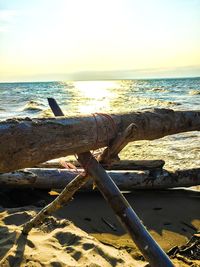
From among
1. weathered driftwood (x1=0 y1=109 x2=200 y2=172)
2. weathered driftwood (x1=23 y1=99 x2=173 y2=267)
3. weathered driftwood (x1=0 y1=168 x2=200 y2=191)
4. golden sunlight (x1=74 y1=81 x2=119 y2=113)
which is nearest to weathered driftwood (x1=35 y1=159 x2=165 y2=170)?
weathered driftwood (x1=0 y1=168 x2=200 y2=191)

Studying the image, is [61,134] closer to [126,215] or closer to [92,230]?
[126,215]

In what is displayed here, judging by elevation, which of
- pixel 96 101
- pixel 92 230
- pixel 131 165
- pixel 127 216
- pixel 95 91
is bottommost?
pixel 92 230

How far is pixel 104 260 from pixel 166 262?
1.48 m

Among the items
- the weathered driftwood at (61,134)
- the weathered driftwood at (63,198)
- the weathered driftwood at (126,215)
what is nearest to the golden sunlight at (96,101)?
the weathered driftwood at (63,198)

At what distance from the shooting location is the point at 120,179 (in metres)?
7.22

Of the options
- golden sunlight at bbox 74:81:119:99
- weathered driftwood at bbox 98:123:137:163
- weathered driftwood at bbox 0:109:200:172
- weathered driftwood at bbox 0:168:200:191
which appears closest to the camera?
weathered driftwood at bbox 0:109:200:172

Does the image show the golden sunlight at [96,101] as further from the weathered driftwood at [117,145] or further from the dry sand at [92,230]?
the weathered driftwood at [117,145]

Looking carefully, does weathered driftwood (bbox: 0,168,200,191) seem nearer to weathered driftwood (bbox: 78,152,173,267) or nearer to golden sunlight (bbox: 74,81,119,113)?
weathered driftwood (bbox: 78,152,173,267)

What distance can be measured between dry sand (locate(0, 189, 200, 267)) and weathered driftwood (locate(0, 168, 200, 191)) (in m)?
0.27

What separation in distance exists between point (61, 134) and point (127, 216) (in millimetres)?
1094

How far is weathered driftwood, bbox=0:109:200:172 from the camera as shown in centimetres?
282

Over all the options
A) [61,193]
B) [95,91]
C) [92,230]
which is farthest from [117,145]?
[95,91]

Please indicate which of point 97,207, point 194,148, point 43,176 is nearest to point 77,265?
point 97,207

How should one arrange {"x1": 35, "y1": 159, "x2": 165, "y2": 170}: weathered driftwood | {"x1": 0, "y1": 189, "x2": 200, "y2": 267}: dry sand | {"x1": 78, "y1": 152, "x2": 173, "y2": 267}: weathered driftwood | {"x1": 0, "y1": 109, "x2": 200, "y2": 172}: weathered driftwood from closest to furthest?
{"x1": 0, "y1": 109, "x2": 200, "y2": 172}: weathered driftwood → {"x1": 78, "y1": 152, "x2": 173, "y2": 267}: weathered driftwood → {"x1": 0, "y1": 189, "x2": 200, "y2": 267}: dry sand → {"x1": 35, "y1": 159, "x2": 165, "y2": 170}: weathered driftwood
